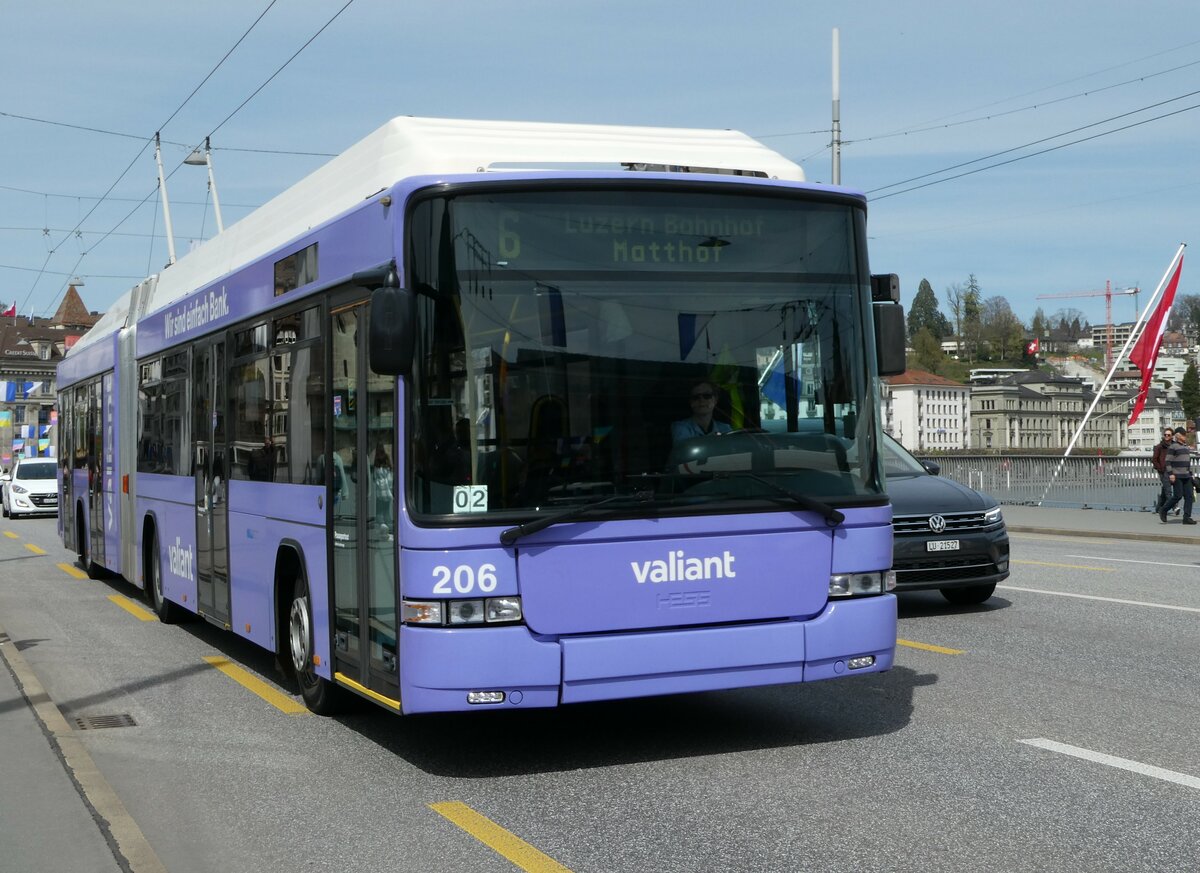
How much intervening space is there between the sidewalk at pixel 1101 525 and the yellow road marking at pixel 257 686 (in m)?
17.2

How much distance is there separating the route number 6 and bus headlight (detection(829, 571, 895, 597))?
1.74m

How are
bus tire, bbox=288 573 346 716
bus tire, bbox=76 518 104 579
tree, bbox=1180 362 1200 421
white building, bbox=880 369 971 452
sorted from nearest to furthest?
bus tire, bbox=288 573 346 716, bus tire, bbox=76 518 104 579, white building, bbox=880 369 971 452, tree, bbox=1180 362 1200 421

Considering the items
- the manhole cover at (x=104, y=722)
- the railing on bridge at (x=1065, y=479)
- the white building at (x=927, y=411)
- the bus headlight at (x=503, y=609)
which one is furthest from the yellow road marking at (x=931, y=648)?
the white building at (x=927, y=411)

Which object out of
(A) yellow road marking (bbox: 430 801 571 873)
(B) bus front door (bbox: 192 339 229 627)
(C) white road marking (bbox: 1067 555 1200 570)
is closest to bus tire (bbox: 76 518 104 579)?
(B) bus front door (bbox: 192 339 229 627)

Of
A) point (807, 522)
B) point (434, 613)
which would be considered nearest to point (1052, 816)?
point (807, 522)

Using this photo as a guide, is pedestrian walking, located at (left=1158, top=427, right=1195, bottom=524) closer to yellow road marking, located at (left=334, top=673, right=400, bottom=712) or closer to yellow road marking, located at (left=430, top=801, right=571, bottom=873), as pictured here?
yellow road marking, located at (left=334, top=673, right=400, bottom=712)

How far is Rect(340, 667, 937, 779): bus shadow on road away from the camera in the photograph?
24.8 ft

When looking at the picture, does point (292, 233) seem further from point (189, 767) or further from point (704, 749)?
point (704, 749)

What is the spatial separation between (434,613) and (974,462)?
29827 mm

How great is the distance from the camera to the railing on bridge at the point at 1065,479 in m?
30.9

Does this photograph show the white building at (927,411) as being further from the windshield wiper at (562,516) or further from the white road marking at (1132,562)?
the windshield wiper at (562,516)

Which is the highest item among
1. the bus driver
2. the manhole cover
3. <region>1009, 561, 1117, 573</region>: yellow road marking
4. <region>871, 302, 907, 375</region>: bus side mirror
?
<region>871, 302, 907, 375</region>: bus side mirror

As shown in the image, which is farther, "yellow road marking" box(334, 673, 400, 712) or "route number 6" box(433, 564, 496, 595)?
"yellow road marking" box(334, 673, 400, 712)

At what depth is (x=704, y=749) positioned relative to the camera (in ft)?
25.2
